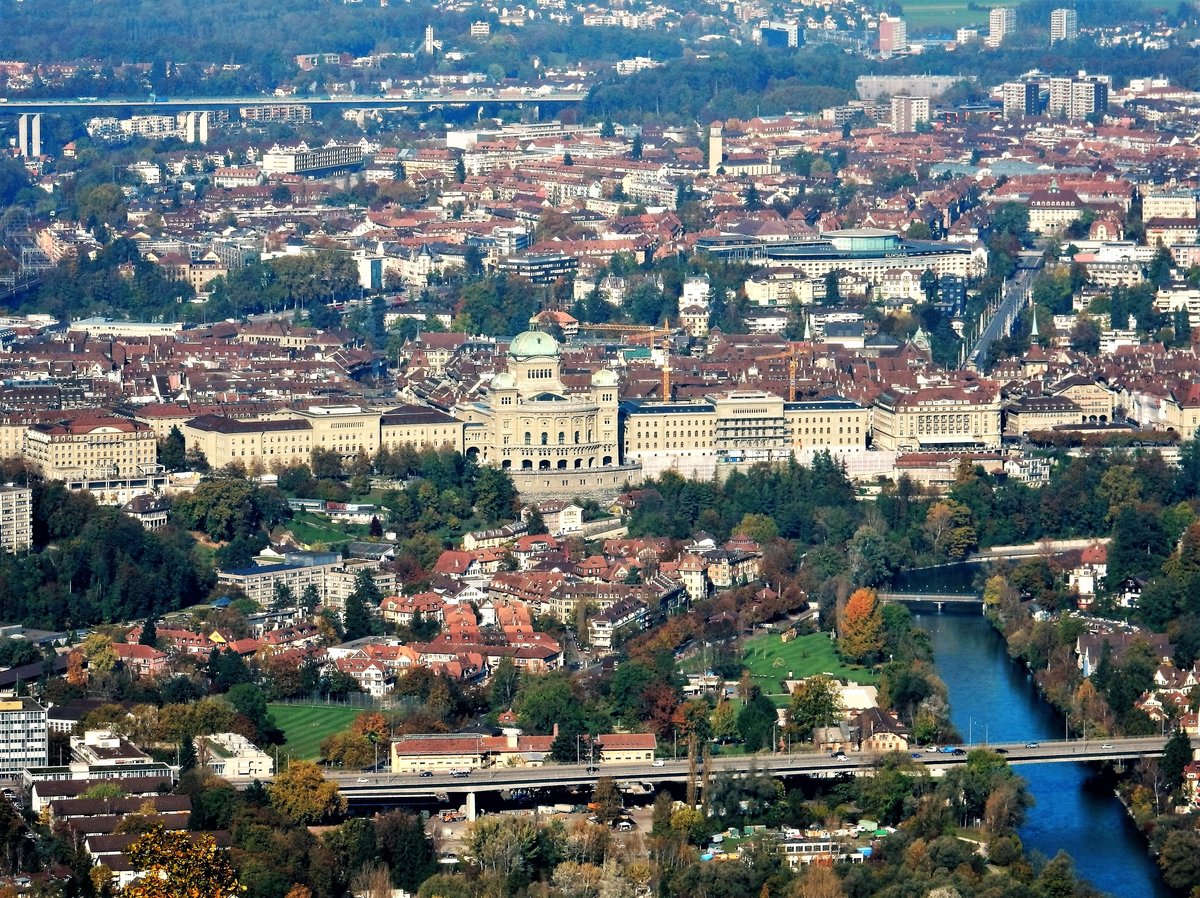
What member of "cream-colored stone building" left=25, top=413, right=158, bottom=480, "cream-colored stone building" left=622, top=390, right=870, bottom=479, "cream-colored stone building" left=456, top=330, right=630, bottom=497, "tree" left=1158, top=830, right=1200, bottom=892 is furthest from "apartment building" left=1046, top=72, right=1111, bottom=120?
"tree" left=1158, top=830, right=1200, bottom=892

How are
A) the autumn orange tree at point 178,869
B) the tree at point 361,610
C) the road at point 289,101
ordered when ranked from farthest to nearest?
the road at point 289,101 → the tree at point 361,610 → the autumn orange tree at point 178,869

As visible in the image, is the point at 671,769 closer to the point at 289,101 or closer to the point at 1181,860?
the point at 1181,860

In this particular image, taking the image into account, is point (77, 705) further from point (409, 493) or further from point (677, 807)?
point (409, 493)

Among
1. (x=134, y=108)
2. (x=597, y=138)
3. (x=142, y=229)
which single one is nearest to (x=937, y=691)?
(x=142, y=229)

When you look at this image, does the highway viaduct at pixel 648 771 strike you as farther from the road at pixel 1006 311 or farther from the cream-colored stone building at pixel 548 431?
the road at pixel 1006 311

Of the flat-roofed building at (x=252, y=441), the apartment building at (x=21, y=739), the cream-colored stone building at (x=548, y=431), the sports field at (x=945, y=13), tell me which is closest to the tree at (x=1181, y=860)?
the apartment building at (x=21, y=739)

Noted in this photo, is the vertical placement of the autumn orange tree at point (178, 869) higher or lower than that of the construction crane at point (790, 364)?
higher

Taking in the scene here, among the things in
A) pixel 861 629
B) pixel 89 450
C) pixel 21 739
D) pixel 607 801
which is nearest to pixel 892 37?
pixel 89 450

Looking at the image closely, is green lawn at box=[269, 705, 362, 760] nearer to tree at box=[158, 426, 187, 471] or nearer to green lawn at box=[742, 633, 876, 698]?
green lawn at box=[742, 633, 876, 698]
